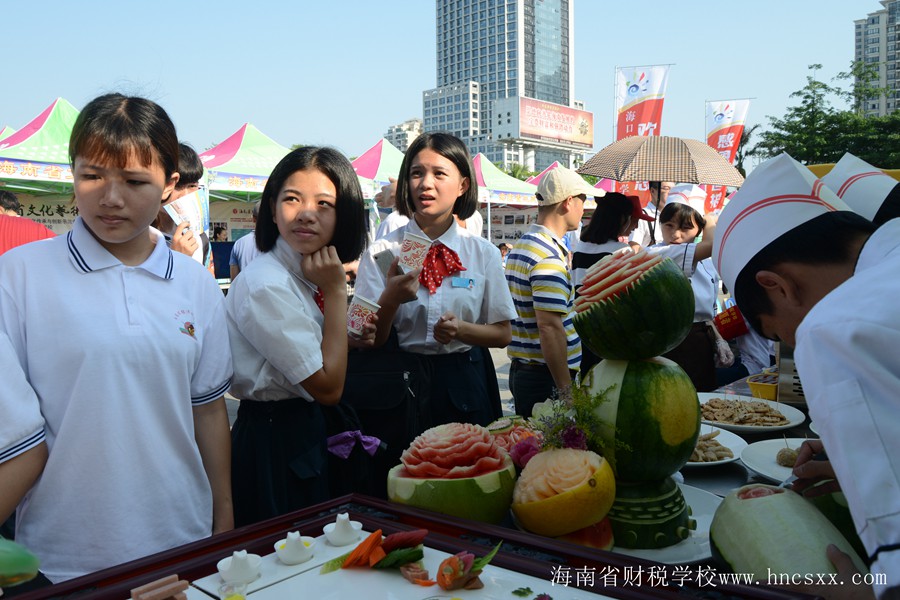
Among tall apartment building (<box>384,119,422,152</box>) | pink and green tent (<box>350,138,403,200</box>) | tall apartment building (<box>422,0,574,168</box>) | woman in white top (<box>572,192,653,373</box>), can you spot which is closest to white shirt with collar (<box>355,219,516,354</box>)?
woman in white top (<box>572,192,653,373</box>)

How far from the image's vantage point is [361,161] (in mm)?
15805

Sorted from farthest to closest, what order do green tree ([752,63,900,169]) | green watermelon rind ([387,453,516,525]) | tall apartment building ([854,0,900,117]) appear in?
tall apartment building ([854,0,900,117]) → green tree ([752,63,900,169]) → green watermelon rind ([387,453,516,525])

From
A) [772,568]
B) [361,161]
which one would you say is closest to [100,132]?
[772,568]

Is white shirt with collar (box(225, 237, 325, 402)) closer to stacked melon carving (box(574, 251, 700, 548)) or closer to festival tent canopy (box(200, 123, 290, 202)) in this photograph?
stacked melon carving (box(574, 251, 700, 548))

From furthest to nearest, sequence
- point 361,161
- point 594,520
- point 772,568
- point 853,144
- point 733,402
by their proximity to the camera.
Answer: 1. point 853,144
2. point 361,161
3. point 733,402
4. point 594,520
5. point 772,568

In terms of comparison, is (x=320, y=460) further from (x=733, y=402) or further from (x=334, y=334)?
(x=733, y=402)

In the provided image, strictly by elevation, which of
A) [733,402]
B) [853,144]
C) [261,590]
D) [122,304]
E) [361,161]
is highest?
[853,144]

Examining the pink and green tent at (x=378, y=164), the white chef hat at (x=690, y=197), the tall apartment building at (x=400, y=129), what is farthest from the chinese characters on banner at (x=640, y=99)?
the tall apartment building at (x=400, y=129)

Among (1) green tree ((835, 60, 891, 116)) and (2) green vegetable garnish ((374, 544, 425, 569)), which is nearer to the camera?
(2) green vegetable garnish ((374, 544, 425, 569))

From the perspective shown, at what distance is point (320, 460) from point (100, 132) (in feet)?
3.59

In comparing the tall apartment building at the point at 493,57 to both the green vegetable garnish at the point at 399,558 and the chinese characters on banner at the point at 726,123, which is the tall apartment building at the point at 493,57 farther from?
the green vegetable garnish at the point at 399,558

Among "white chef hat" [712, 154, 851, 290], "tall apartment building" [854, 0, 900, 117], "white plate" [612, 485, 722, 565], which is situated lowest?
"white plate" [612, 485, 722, 565]

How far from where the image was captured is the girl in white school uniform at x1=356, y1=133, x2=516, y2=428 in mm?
2611

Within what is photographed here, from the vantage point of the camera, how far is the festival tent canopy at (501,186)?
58.8 ft
